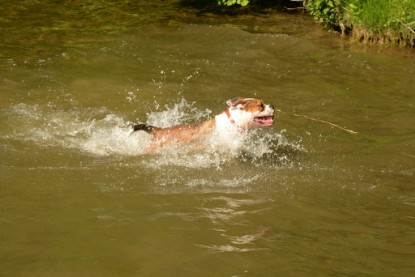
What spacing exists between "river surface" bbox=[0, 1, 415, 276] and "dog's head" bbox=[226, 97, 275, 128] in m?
0.24

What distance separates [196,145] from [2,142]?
2405 mm

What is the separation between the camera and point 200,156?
8.11 metres

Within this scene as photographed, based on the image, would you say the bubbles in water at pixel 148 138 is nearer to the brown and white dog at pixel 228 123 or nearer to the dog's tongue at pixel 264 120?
the brown and white dog at pixel 228 123

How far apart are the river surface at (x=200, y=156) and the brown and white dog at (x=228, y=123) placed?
184mm

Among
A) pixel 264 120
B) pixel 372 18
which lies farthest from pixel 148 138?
pixel 372 18

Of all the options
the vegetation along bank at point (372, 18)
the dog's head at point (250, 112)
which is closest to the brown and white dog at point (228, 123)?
the dog's head at point (250, 112)

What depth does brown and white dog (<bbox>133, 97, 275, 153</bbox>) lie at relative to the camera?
788 cm

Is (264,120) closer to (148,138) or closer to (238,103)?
(238,103)

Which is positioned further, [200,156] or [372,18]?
[372,18]

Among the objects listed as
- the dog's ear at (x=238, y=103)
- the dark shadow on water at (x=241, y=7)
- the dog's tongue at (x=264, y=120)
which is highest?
the dog's ear at (x=238, y=103)

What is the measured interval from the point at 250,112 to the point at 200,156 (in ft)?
2.69

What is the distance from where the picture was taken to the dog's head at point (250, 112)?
786 cm

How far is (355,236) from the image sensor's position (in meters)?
6.00

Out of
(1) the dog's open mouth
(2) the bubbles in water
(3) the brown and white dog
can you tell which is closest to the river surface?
(2) the bubbles in water
